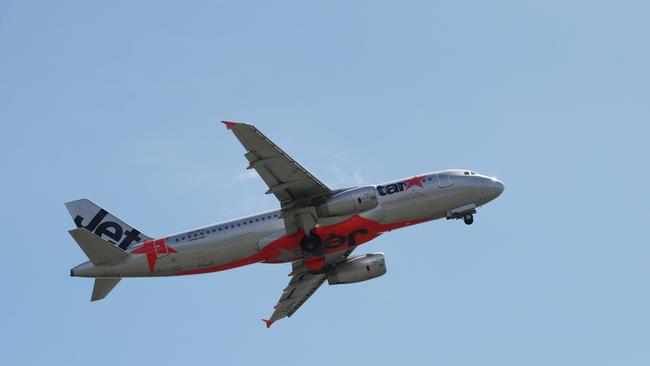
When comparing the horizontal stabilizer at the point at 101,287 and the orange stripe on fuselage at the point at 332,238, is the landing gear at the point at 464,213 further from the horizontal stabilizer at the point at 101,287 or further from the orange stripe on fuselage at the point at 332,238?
the horizontal stabilizer at the point at 101,287

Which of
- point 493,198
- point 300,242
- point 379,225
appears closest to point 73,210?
point 300,242

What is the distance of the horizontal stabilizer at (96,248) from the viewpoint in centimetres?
6244

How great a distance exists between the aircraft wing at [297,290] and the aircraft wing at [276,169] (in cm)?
962

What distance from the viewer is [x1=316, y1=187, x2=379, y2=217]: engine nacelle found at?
63219 mm

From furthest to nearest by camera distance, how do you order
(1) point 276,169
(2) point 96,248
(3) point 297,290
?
(3) point 297,290, (2) point 96,248, (1) point 276,169

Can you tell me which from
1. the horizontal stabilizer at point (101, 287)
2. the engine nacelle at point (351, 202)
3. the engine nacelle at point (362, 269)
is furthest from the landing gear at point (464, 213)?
the horizontal stabilizer at point (101, 287)

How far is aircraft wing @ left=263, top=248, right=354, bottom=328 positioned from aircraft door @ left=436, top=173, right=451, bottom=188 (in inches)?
461

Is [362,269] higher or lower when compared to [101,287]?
lower

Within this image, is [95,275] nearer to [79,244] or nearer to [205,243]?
[79,244]

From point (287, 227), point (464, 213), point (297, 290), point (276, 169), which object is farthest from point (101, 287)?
point (464, 213)

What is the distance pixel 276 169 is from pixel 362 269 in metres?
12.6

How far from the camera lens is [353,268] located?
71.2 m

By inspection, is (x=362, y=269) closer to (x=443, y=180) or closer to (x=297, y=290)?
(x=297, y=290)

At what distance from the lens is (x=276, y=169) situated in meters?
61.8
